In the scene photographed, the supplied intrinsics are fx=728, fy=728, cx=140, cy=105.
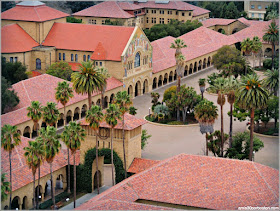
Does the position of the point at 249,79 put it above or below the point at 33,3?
below

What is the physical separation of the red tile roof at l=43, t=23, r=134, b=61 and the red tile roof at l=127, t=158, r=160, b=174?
110 ft

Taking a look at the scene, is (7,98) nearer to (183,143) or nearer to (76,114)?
(76,114)

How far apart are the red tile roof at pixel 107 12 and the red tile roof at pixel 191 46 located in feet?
66.9

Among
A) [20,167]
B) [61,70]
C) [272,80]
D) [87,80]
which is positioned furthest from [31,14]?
[20,167]

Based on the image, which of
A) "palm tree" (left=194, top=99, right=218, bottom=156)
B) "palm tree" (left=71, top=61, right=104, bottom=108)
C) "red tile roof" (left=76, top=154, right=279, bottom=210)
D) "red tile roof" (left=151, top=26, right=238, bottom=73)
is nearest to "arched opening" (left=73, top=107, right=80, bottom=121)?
"palm tree" (left=71, top=61, right=104, bottom=108)

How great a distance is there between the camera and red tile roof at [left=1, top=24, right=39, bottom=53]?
353 ft

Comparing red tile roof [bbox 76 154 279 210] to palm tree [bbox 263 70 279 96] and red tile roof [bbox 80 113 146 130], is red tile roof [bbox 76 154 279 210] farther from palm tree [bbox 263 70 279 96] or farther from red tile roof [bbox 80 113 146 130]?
palm tree [bbox 263 70 279 96]

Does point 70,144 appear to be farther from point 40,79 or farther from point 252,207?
point 40,79

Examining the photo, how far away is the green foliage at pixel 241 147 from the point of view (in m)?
74.7

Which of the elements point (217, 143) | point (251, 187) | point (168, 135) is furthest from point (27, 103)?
point (251, 187)

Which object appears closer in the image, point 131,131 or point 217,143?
point 131,131

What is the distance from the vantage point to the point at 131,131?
71062mm

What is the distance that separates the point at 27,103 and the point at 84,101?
9.17 m

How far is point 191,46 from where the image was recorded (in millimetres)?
128125
